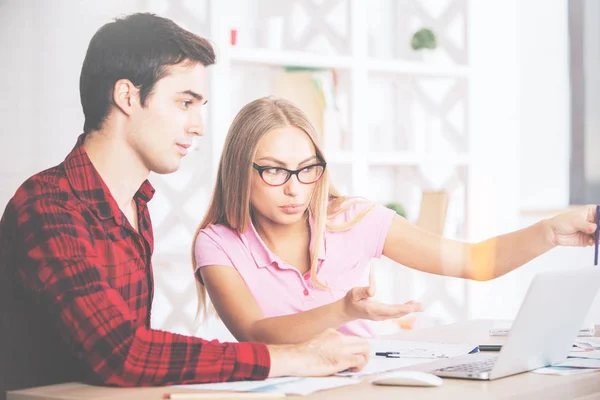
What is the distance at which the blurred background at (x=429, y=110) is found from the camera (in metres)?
2.73

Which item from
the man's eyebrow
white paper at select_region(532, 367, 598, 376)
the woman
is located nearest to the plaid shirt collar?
the man's eyebrow

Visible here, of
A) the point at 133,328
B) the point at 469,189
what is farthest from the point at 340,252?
the point at 469,189

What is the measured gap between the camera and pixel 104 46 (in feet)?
5.17

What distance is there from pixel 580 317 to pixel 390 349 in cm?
32

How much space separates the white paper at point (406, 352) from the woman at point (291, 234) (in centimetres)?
26

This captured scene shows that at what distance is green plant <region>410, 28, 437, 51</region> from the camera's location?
337cm

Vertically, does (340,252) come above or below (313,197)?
below

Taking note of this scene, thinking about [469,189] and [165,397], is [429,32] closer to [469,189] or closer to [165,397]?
[469,189]

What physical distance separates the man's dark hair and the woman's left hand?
0.79 meters

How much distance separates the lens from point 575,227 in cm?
167

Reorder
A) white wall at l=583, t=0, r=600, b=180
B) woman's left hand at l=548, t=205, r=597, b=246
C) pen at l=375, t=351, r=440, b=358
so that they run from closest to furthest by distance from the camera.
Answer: pen at l=375, t=351, r=440, b=358 → woman's left hand at l=548, t=205, r=597, b=246 → white wall at l=583, t=0, r=600, b=180

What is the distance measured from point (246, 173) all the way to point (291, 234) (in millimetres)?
177

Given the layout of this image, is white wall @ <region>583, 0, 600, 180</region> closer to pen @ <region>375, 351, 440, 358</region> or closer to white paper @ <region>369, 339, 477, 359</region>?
white paper @ <region>369, 339, 477, 359</region>

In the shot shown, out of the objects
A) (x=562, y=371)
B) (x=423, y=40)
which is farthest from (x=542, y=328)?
(x=423, y=40)
